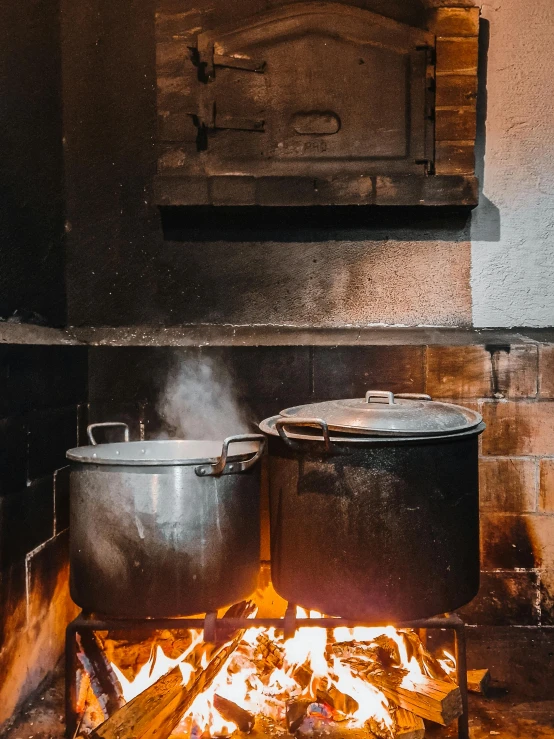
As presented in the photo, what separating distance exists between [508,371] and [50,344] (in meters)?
2.31

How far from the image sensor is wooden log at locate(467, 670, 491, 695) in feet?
8.25

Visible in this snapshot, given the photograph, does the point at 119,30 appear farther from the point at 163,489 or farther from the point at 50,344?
the point at 163,489

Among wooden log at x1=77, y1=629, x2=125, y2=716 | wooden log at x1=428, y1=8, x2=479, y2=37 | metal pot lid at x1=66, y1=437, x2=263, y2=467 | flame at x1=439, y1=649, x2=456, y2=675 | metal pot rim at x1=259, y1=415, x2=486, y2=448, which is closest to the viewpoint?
metal pot rim at x1=259, y1=415, x2=486, y2=448

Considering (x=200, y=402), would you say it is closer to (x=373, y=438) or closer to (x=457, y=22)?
(x=373, y=438)

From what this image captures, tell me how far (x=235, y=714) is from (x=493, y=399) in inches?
74.5

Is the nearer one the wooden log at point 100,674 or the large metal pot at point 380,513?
the large metal pot at point 380,513

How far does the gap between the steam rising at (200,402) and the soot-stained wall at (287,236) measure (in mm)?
299

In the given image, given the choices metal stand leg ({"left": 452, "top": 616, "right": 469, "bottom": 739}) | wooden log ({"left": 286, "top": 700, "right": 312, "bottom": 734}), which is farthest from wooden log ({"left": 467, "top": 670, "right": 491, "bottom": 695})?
wooden log ({"left": 286, "top": 700, "right": 312, "bottom": 734})

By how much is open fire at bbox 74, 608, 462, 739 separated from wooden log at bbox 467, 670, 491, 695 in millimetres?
101

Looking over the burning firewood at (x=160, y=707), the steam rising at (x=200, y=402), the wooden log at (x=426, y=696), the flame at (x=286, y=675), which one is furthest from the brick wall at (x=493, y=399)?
the burning firewood at (x=160, y=707)

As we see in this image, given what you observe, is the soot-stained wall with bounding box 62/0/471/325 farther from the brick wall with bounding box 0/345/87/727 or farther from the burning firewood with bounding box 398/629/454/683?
the burning firewood with bounding box 398/629/454/683

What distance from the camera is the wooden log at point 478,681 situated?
2.52 m

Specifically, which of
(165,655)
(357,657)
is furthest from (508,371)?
(165,655)

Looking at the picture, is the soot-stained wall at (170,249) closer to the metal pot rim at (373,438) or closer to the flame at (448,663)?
the metal pot rim at (373,438)
